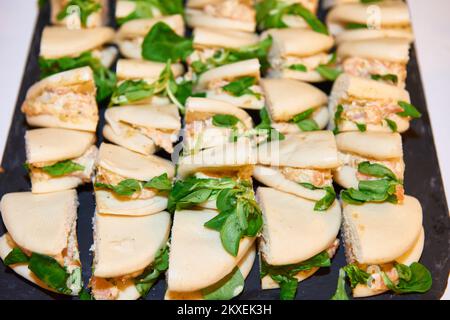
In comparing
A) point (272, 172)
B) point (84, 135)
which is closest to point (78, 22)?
point (84, 135)

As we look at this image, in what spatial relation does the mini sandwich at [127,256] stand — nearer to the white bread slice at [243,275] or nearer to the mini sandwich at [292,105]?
the white bread slice at [243,275]

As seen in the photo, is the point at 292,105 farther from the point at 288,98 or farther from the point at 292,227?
the point at 292,227

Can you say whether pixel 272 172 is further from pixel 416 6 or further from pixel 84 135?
pixel 416 6

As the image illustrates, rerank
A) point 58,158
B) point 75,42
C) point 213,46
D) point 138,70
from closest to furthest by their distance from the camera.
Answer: point 58,158 < point 138,70 < point 75,42 < point 213,46

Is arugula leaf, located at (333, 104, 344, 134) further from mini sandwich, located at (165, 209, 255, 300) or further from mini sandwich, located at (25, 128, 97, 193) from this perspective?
mini sandwich, located at (25, 128, 97, 193)

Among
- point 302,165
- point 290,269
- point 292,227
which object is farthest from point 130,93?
point 290,269

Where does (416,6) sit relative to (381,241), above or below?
above

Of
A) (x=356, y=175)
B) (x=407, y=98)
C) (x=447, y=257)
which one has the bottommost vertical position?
(x=447, y=257)
